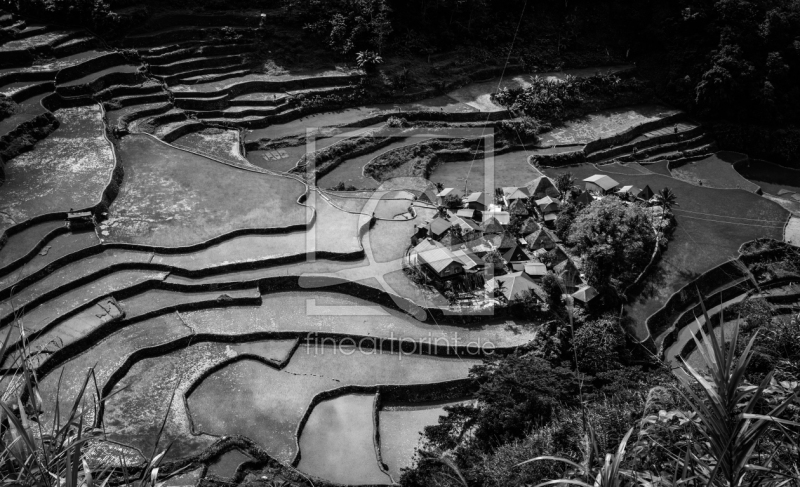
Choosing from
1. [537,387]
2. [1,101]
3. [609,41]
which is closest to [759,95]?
[609,41]

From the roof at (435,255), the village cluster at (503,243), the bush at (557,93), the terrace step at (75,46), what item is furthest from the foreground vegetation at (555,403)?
the terrace step at (75,46)

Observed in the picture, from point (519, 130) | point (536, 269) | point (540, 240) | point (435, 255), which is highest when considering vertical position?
point (519, 130)

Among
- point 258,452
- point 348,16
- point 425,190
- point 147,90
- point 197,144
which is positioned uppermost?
point 348,16

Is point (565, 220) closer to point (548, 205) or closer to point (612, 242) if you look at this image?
point (548, 205)

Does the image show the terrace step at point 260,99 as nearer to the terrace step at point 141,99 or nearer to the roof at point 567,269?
the terrace step at point 141,99

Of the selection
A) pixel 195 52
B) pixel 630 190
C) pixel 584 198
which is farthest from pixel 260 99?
pixel 630 190

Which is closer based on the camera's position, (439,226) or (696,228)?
(439,226)

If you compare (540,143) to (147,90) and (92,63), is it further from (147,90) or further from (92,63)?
(92,63)
